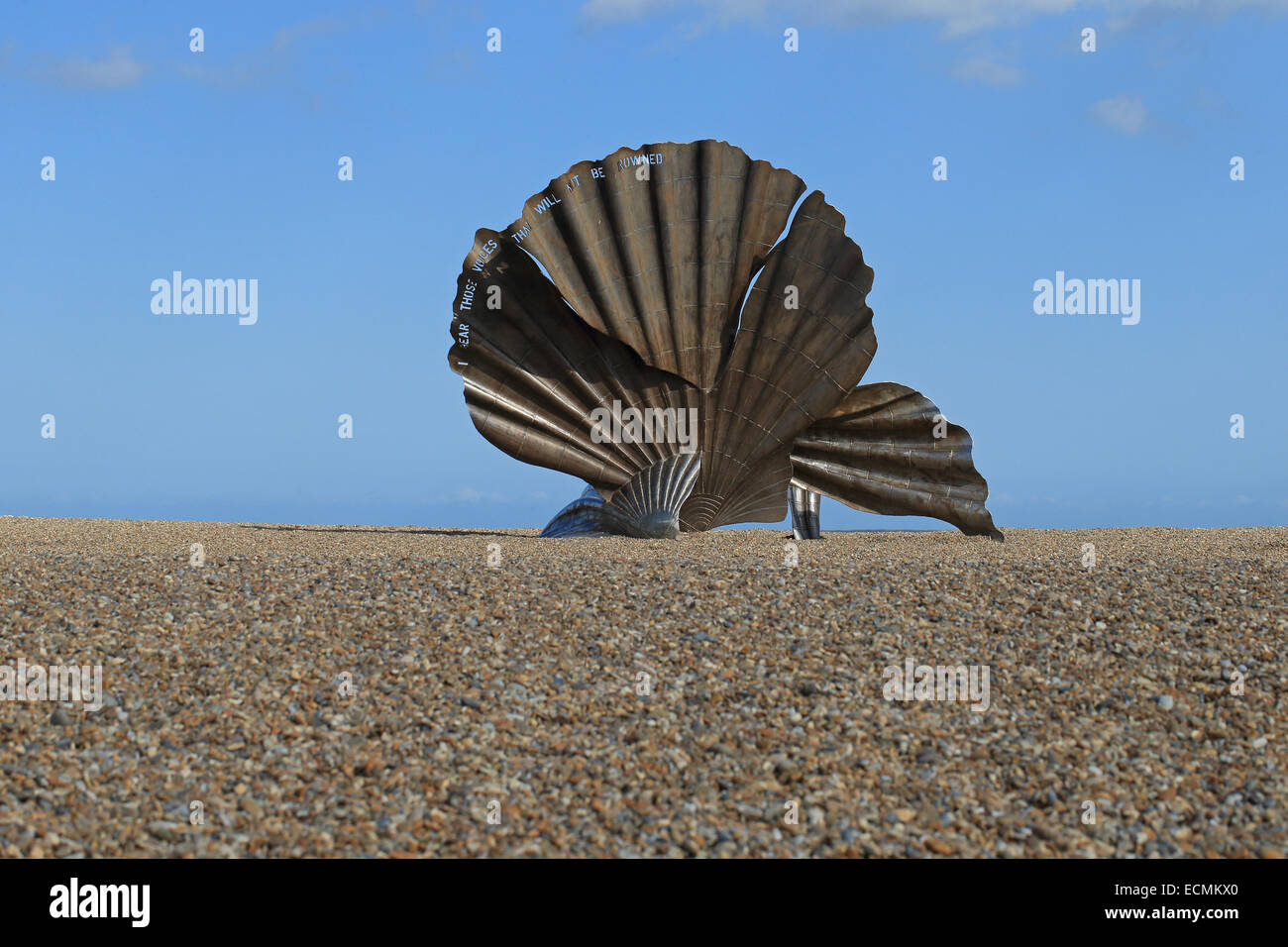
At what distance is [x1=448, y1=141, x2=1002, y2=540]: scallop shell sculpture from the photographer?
12227mm

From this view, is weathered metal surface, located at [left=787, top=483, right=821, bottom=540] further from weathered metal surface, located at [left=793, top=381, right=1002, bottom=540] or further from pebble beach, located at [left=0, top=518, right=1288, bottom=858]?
pebble beach, located at [left=0, top=518, right=1288, bottom=858]

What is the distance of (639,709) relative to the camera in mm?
5672

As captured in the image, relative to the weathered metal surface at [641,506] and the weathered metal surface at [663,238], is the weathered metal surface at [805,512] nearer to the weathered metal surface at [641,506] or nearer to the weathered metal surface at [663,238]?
the weathered metal surface at [641,506]

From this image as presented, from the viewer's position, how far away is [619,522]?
12.2 meters

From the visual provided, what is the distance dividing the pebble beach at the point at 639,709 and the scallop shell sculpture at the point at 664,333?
4106 millimetres

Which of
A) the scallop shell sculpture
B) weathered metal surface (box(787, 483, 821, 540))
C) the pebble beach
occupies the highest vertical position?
the scallop shell sculpture

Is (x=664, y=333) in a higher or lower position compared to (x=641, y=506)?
higher

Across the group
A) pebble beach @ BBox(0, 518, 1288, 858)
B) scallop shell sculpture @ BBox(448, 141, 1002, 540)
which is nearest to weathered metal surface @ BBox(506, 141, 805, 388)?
scallop shell sculpture @ BBox(448, 141, 1002, 540)

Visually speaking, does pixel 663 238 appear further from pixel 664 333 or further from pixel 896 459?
pixel 896 459

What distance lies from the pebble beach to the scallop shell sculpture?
4.11 meters

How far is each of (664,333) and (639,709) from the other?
7.32m

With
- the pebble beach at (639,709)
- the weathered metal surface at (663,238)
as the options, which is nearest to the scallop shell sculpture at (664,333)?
the weathered metal surface at (663,238)

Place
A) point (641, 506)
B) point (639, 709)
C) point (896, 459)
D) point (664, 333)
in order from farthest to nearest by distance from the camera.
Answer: point (896, 459) → point (664, 333) → point (641, 506) → point (639, 709)

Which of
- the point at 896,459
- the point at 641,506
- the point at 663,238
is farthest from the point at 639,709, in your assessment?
the point at 896,459
